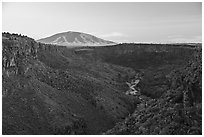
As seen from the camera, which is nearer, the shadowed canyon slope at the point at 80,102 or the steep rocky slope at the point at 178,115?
the steep rocky slope at the point at 178,115

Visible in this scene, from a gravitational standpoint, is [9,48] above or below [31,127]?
above

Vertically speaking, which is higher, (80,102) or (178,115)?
(178,115)

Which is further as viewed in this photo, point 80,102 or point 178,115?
point 80,102

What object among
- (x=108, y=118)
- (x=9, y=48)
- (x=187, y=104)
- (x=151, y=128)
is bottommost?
(x=108, y=118)

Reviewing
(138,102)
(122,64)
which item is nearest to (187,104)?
(138,102)

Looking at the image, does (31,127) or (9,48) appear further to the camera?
(9,48)

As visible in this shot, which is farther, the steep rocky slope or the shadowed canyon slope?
the shadowed canyon slope

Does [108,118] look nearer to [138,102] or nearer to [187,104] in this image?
[138,102]

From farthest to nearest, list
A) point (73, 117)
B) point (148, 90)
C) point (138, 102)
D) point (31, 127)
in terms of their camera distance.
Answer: point (148, 90) < point (138, 102) < point (73, 117) < point (31, 127)

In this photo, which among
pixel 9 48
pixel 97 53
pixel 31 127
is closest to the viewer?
pixel 31 127

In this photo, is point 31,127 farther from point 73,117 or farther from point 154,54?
point 154,54
